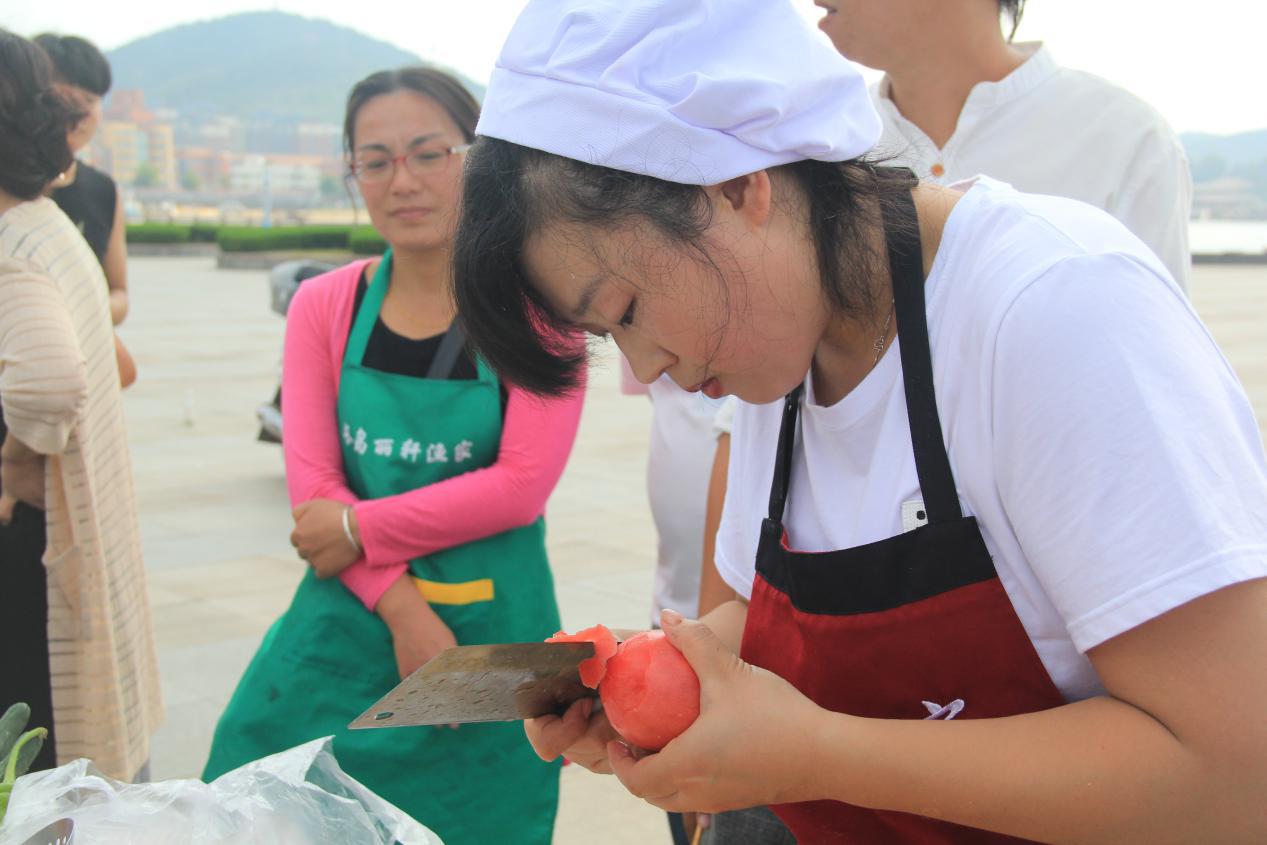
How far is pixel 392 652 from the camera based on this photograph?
7.76ft

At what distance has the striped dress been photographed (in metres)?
2.38

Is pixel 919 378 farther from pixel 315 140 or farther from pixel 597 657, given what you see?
pixel 315 140

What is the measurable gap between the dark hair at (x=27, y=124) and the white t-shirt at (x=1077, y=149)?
5.71 feet

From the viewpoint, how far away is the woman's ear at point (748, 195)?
1165 millimetres

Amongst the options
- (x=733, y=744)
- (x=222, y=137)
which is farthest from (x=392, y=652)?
(x=222, y=137)

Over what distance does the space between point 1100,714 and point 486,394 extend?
1.54 metres

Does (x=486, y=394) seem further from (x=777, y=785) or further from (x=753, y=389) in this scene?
(x=777, y=785)

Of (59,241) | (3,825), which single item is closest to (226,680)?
(59,241)

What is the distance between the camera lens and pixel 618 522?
20.9ft

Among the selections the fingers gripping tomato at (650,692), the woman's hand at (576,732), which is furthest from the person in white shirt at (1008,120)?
the fingers gripping tomato at (650,692)

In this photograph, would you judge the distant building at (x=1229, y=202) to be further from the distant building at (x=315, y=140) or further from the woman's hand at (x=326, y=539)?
the distant building at (x=315, y=140)

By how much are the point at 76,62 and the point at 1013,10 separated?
11.0ft

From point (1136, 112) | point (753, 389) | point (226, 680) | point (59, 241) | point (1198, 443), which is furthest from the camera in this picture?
point (226, 680)

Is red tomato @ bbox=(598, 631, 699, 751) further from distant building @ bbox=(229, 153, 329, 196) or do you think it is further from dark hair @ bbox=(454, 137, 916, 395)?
distant building @ bbox=(229, 153, 329, 196)
